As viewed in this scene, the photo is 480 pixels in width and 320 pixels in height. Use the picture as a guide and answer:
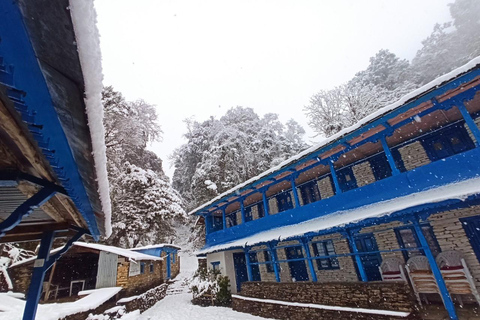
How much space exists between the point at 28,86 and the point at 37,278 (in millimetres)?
4161

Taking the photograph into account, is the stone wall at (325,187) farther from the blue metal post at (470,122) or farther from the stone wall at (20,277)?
the stone wall at (20,277)

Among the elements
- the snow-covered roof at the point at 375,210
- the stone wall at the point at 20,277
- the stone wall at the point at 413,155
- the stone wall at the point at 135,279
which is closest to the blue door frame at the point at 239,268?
the snow-covered roof at the point at 375,210

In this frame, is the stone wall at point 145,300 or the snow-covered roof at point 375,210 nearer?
the snow-covered roof at point 375,210

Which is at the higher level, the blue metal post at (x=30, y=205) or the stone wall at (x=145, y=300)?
the blue metal post at (x=30, y=205)

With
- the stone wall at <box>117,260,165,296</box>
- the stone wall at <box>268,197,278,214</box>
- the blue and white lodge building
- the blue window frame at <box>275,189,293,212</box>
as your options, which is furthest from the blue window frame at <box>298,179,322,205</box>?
the stone wall at <box>117,260,165,296</box>

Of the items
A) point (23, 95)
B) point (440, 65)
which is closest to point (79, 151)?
point (23, 95)

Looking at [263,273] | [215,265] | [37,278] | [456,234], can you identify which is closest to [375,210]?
[456,234]

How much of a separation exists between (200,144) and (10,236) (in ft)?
86.2

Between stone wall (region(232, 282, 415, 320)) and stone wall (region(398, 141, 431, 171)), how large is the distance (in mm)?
5329

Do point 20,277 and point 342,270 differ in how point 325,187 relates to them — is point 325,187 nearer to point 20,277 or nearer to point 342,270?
point 342,270

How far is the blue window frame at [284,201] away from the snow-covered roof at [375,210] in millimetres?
3294

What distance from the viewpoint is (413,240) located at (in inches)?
371

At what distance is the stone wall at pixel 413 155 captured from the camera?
939 centimetres

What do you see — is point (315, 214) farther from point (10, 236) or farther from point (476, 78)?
Answer: point (10, 236)
